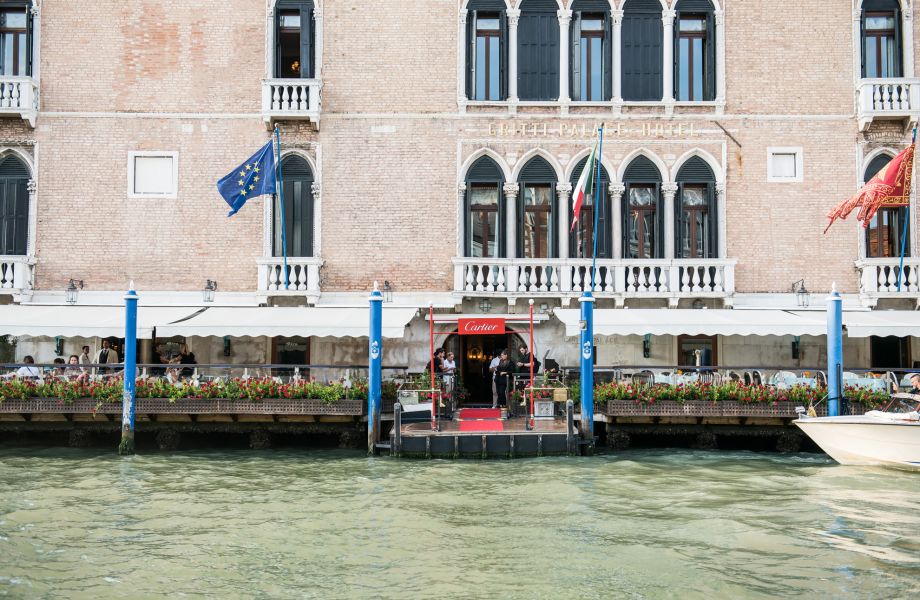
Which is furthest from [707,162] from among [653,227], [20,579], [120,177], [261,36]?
[20,579]

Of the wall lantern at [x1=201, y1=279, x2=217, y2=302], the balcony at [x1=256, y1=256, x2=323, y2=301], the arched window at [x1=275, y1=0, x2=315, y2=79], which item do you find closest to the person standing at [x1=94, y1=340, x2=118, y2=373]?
the wall lantern at [x1=201, y1=279, x2=217, y2=302]

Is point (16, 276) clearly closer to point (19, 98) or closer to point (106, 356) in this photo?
point (106, 356)

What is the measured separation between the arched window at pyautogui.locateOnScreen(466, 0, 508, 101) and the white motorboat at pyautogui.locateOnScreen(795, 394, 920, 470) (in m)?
10.3

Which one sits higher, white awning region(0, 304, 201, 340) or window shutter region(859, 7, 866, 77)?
window shutter region(859, 7, 866, 77)

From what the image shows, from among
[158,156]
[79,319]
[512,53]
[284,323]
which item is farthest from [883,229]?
[79,319]

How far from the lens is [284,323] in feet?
58.2

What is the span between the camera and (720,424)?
16.7 metres

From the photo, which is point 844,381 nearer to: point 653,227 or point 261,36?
point 653,227

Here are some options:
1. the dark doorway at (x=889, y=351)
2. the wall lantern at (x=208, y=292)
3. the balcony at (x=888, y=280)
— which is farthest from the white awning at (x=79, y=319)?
the dark doorway at (x=889, y=351)

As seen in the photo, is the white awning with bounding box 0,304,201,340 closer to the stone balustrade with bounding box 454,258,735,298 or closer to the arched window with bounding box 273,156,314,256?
the arched window with bounding box 273,156,314,256

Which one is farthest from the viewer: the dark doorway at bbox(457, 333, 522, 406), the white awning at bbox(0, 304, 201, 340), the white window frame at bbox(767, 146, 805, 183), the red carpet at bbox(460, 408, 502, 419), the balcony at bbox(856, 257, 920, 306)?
the dark doorway at bbox(457, 333, 522, 406)

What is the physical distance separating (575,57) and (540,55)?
821 millimetres

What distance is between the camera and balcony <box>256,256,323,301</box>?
19859mm

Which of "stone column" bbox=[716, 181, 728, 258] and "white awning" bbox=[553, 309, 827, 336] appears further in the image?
"stone column" bbox=[716, 181, 728, 258]
